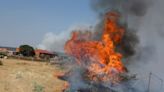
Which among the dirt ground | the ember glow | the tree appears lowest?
the dirt ground

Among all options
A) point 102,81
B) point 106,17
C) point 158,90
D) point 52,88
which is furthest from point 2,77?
point 158,90

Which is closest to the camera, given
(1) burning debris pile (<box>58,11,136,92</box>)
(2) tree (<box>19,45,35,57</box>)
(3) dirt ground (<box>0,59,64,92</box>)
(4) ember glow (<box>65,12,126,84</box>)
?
(3) dirt ground (<box>0,59,64,92</box>)

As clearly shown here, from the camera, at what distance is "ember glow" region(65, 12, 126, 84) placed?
3366cm

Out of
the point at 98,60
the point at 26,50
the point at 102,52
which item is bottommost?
the point at 98,60

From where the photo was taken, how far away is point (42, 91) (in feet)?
101

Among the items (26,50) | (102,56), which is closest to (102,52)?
(102,56)

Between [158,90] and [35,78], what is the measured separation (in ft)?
43.7

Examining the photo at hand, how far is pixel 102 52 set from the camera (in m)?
35.2

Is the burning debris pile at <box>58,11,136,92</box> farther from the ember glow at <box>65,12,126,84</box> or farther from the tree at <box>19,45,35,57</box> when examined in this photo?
the tree at <box>19,45,35,57</box>

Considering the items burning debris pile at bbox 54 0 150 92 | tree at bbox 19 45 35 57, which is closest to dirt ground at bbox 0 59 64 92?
burning debris pile at bbox 54 0 150 92

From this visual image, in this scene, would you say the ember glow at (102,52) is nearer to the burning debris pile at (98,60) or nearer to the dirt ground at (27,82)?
the burning debris pile at (98,60)

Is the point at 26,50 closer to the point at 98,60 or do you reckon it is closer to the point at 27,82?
the point at 98,60

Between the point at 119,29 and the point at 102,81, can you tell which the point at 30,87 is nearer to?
the point at 102,81

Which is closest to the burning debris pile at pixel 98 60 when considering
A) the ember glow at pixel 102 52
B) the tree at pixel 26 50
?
the ember glow at pixel 102 52
